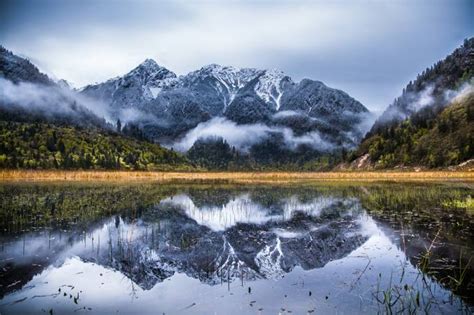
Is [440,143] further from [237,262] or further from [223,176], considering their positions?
[237,262]

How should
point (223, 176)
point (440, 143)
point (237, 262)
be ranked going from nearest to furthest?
point (237, 262) → point (223, 176) → point (440, 143)

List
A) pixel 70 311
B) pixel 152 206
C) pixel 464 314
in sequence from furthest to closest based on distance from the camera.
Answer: pixel 152 206
pixel 70 311
pixel 464 314

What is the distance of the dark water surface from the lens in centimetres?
1341

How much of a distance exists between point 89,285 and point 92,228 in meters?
11.7

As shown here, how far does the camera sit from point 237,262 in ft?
61.1

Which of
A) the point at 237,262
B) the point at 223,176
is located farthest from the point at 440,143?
the point at 237,262

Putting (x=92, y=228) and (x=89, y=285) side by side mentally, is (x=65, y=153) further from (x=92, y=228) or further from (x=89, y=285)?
(x=89, y=285)

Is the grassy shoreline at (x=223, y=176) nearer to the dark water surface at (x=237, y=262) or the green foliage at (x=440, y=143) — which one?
the green foliage at (x=440, y=143)

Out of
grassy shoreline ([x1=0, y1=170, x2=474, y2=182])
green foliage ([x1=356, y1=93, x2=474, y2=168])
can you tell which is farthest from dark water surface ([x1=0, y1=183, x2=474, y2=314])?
green foliage ([x1=356, y1=93, x2=474, y2=168])

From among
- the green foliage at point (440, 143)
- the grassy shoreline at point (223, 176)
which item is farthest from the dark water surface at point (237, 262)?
the green foliage at point (440, 143)

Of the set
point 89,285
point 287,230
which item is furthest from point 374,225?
point 89,285

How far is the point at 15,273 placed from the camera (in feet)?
53.8

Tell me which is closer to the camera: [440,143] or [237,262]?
[237,262]

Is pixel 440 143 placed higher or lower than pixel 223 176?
higher
